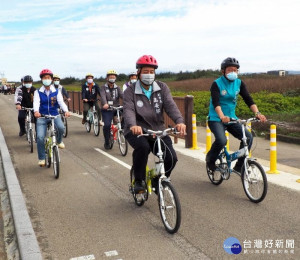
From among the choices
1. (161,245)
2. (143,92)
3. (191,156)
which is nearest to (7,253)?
(161,245)

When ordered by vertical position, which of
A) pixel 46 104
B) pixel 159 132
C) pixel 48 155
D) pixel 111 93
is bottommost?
pixel 48 155

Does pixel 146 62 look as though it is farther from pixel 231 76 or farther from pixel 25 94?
pixel 25 94

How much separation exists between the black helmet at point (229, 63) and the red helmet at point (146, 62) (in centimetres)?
143

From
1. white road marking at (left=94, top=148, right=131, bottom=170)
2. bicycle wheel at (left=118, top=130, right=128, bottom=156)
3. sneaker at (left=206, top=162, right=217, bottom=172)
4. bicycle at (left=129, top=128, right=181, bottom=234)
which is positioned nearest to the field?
bicycle wheel at (left=118, top=130, right=128, bottom=156)

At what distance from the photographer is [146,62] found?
5.24 metres

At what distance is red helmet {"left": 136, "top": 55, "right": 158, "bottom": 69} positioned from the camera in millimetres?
5238

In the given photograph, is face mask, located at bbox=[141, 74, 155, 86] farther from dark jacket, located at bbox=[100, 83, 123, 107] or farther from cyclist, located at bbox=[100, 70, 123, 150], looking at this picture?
dark jacket, located at bbox=[100, 83, 123, 107]

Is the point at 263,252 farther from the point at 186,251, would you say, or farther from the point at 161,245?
the point at 161,245

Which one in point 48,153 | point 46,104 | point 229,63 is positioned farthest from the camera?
point 48,153

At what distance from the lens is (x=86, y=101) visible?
1466 centimetres

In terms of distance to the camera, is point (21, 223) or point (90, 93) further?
point (90, 93)

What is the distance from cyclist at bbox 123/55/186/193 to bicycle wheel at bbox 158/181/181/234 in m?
0.41

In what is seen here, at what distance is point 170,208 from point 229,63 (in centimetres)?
250

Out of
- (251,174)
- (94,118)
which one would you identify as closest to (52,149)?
(251,174)
